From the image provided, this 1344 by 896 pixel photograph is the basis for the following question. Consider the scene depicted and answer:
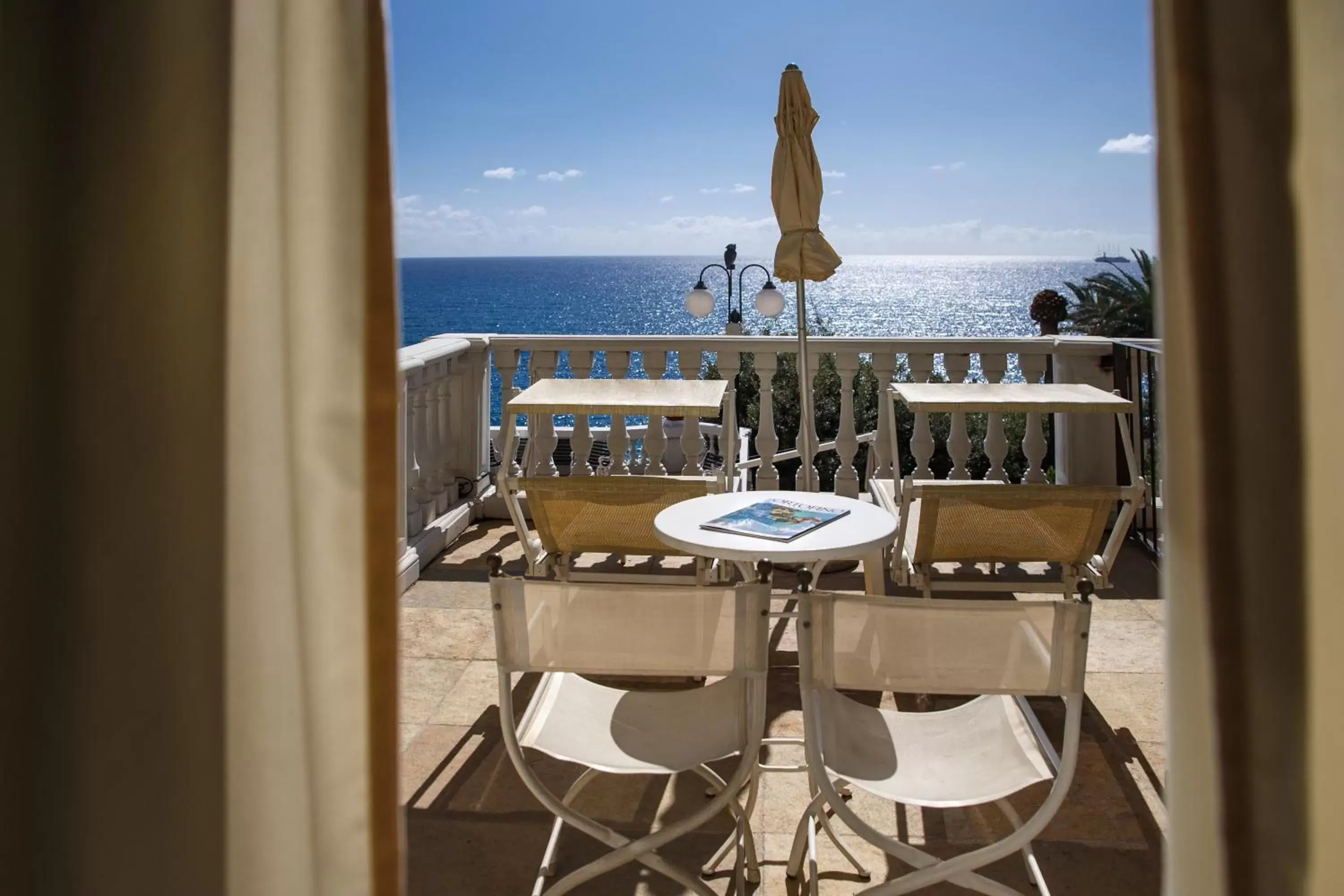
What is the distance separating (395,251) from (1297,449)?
97cm

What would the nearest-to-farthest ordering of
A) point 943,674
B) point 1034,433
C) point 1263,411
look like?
point 1263,411, point 943,674, point 1034,433

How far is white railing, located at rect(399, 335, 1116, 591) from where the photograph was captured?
15.5 feet

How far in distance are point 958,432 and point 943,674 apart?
3.42 m

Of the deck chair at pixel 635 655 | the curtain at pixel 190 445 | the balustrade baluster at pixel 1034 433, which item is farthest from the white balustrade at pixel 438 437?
the curtain at pixel 190 445

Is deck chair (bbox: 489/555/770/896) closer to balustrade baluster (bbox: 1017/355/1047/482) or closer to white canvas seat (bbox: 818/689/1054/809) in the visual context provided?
white canvas seat (bbox: 818/689/1054/809)

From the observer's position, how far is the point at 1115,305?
15.4 meters

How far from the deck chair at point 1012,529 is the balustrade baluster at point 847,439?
5.19 ft

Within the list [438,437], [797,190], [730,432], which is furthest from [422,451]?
[797,190]

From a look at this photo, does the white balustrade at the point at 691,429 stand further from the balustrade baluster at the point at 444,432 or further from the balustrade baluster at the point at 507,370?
the balustrade baluster at the point at 444,432

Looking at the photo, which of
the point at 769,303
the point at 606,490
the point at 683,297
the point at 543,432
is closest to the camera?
the point at 606,490

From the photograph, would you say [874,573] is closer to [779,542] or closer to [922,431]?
[779,542]

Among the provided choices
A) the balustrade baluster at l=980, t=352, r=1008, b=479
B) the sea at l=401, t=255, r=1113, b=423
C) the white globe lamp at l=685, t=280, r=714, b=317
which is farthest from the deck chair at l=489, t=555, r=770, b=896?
the sea at l=401, t=255, r=1113, b=423

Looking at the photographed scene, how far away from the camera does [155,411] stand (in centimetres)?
96

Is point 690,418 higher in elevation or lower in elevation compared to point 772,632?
higher
